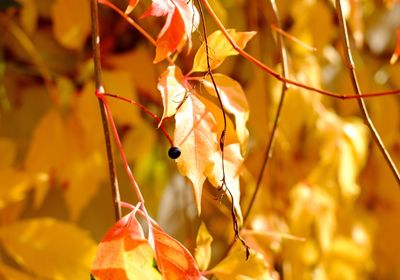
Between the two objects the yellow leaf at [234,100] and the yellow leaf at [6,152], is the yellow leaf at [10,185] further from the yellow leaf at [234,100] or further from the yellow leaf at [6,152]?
the yellow leaf at [234,100]

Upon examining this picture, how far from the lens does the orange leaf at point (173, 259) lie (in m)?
0.51

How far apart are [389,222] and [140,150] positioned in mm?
602

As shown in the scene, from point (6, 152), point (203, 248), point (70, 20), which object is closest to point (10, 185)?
point (6, 152)

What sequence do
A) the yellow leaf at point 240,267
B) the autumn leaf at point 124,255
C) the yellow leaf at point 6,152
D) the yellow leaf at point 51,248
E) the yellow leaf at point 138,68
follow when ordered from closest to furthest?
the autumn leaf at point 124,255
the yellow leaf at point 240,267
the yellow leaf at point 51,248
the yellow leaf at point 6,152
the yellow leaf at point 138,68

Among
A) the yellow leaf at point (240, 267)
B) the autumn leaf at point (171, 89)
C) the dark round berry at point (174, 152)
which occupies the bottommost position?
the yellow leaf at point (240, 267)

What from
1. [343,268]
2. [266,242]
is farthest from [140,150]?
[343,268]

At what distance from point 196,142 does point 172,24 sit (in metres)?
0.08

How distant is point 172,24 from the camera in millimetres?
520

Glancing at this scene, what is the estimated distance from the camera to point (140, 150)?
3.53 feet

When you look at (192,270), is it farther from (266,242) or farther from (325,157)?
(325,157)

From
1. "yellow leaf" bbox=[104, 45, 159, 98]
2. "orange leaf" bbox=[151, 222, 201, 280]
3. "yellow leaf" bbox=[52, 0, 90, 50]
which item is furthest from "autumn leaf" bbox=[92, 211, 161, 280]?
"yellow leaf" bbox=[104, 45, 159, 98]

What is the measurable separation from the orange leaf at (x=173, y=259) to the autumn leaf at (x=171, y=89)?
84mm

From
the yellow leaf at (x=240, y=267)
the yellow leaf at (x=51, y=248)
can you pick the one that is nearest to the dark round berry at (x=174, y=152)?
the yellow leaf at (x=240, y=267)

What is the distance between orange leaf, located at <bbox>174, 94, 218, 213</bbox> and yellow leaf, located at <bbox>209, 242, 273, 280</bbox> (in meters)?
0.10
